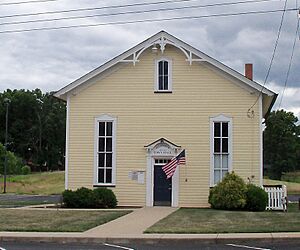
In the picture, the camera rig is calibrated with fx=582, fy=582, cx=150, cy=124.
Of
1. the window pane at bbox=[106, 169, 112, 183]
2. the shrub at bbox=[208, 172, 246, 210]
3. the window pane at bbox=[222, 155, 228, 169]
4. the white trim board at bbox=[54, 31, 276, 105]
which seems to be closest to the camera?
the shrub at bbox=[208, 172, 246, 210]

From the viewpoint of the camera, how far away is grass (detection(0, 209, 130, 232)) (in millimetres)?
17734

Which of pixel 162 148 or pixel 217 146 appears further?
pixel 162 148

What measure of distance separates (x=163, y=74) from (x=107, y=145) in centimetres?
468

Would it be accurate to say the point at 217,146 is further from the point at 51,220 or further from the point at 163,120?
the point at 51,220

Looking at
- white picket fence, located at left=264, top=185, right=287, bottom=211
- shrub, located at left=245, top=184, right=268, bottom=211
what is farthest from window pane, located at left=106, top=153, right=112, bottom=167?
white picket fence, located at left=264, top=185, right=287, bottom=211

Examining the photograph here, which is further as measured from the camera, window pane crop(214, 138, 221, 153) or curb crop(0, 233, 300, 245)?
window pane crop(214, 138, 221, 153)

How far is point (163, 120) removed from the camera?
29750mm

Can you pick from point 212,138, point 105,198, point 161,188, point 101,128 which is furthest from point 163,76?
point 105,198

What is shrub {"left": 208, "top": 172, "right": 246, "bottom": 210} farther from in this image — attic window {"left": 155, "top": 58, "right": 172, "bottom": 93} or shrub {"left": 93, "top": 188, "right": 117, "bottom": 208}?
attic window {"left": 155, "top": 58, "right": 172, "bottom": 93}

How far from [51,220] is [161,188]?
10.3 meters

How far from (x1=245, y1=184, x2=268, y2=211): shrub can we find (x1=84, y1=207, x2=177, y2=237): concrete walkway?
4.93 metres

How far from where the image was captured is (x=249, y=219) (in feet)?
67.4

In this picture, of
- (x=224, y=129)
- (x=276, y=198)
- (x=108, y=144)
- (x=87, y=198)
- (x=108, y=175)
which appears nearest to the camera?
(x=87, y=198)

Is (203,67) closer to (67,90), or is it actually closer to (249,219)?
(67,90)
